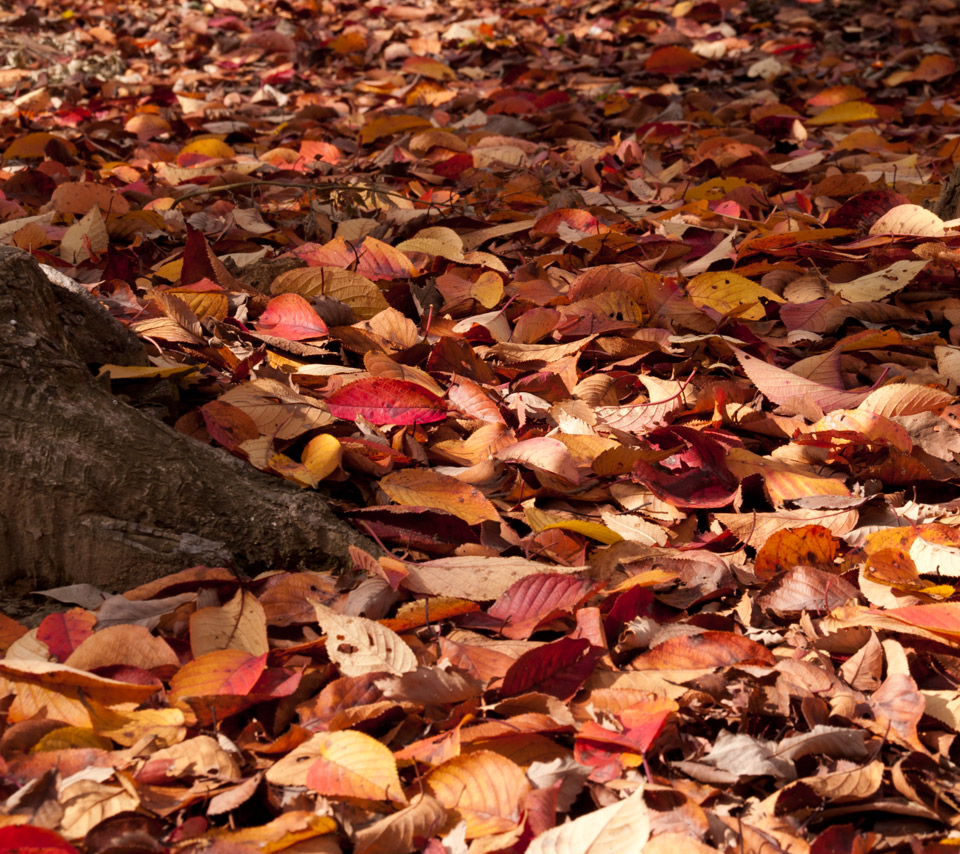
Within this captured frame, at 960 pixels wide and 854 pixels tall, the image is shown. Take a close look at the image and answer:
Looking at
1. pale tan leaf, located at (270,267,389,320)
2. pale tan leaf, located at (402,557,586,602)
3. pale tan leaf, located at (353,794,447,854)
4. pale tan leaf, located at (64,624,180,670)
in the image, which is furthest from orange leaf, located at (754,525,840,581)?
pale tan leaf, located at (270,267,389,320)

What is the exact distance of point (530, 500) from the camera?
1.68m

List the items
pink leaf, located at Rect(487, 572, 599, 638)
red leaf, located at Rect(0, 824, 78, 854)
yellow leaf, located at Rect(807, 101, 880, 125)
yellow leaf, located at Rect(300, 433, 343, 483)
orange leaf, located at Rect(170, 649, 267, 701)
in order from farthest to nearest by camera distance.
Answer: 1. yellow leaf, located at Rect(807, 101, 880, 125)
2. yellow leaf, located at Rect(300, 433, 343, 483)
3. pink leaf, located at Rect(487, 572, 599, 638)
4. orange leaf, located at Rect(170, 649, 267, 701)
5. red leaf, located at Rect(0, 824, 78, 854)

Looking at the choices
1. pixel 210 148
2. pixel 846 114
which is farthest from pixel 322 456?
pixel 846 114

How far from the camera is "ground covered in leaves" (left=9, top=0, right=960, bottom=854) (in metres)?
1.09

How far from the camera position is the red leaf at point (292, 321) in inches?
81.1

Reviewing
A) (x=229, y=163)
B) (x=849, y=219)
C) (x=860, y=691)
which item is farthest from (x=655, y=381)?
(x=229, y=163)

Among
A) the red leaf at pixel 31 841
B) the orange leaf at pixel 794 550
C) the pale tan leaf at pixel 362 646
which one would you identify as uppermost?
the red leaf at pixel 31 841

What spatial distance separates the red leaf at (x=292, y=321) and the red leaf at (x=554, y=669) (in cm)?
103

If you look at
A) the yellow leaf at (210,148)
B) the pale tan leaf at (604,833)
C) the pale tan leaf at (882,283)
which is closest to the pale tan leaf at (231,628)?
the pale tan leaf at (604,833)

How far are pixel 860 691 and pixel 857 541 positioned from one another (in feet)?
1.16

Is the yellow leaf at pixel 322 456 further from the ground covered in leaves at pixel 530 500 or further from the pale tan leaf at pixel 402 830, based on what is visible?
the pale tan leaf at pixel 402 830

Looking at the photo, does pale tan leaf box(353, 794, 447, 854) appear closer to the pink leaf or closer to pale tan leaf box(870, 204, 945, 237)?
the pink leaf

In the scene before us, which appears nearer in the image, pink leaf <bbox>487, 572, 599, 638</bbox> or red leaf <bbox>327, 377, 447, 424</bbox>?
pink leaf <bbox>487, 572, 599, 638</bbox>

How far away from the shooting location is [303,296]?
2.21m
